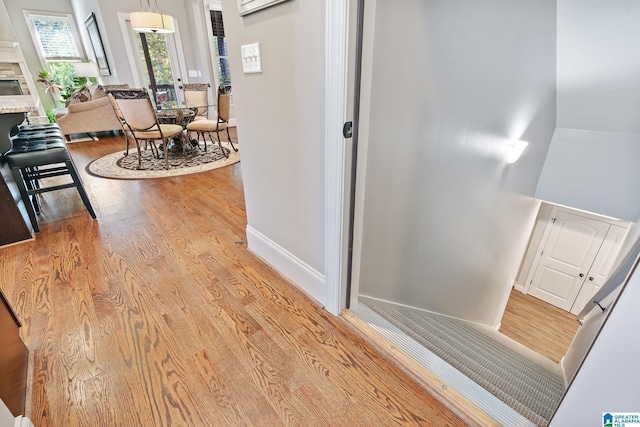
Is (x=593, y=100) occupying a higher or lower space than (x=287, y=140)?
higher

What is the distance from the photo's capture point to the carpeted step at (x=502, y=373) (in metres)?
1.12

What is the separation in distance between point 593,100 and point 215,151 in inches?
177

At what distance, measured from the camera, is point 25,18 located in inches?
249

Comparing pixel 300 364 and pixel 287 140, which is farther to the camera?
pixel 287 140

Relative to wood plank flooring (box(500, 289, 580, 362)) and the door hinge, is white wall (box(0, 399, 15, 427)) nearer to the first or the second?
the door hinge

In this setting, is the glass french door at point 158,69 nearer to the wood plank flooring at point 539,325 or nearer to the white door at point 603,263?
the wood plank flooring at point 539,325

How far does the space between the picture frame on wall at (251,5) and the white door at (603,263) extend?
4.62m

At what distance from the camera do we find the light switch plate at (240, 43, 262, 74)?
50.1 inches

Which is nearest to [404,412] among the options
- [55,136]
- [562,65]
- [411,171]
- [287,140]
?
[287,140]

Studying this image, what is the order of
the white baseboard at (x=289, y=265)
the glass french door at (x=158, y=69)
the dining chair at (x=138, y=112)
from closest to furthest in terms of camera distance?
the white baseboard at (x=289, y=265) < the dining chair at (x=138, y=112) < the glass french door at (x=158, y=69)

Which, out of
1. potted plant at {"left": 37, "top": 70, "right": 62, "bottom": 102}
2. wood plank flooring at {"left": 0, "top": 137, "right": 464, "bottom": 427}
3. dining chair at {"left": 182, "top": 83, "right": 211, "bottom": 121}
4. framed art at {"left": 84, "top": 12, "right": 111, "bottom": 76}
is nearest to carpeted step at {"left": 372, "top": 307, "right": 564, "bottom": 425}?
wood plank flooring at {"left": 0, "top": 137, "right": 464, "bottom": 427}

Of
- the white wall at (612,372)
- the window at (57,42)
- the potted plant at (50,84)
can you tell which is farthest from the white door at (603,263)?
the window at (57,42)

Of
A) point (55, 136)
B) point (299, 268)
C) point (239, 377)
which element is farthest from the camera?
point (55, 136)

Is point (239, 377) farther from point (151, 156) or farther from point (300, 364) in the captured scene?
point (151, 156)
